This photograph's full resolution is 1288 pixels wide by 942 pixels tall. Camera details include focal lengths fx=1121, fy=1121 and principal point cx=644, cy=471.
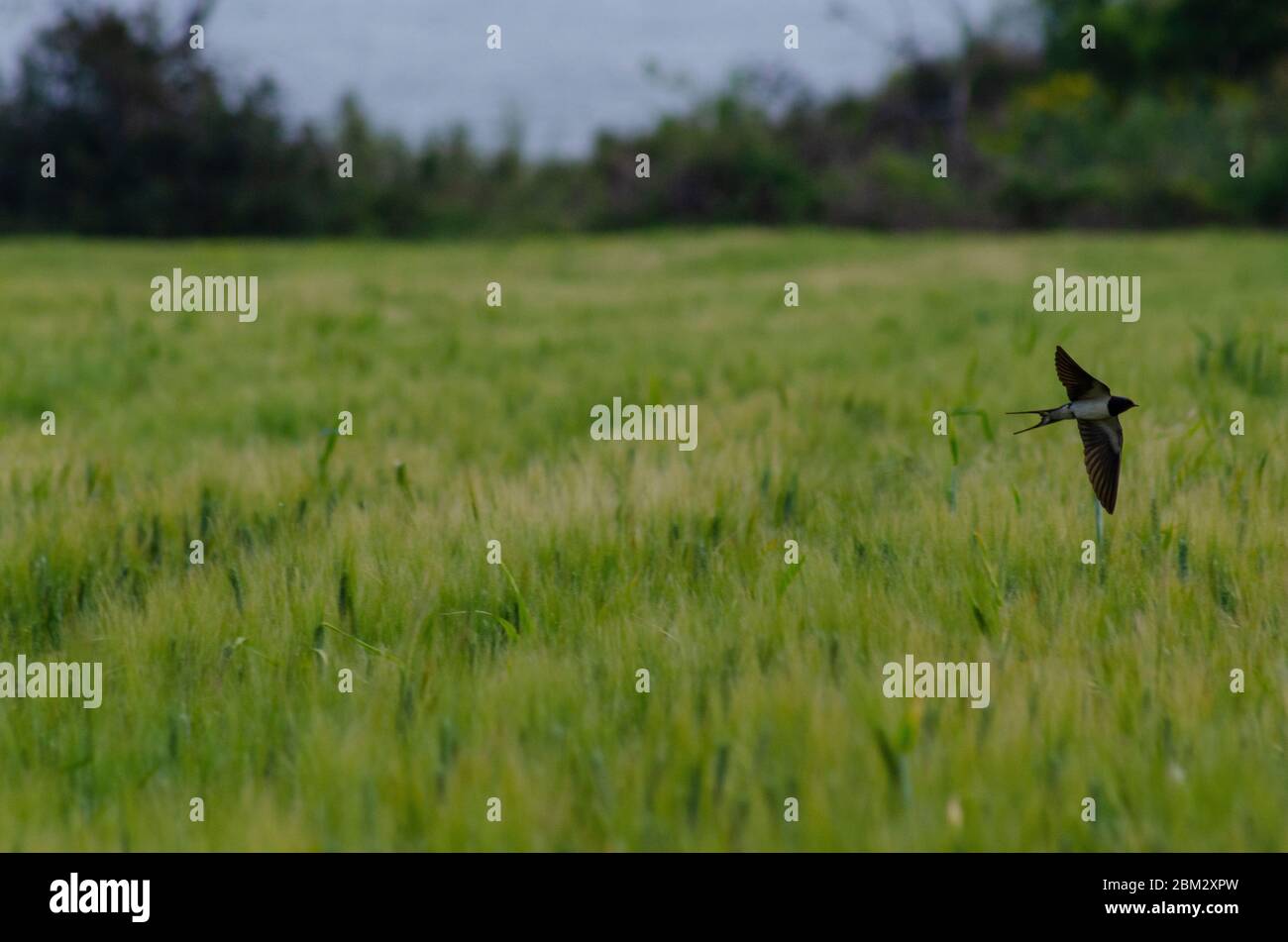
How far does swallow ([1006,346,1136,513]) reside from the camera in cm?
220

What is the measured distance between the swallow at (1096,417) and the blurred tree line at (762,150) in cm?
2824

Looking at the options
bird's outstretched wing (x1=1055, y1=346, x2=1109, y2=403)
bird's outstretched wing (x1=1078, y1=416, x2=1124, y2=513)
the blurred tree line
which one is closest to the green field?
bird's outstretched wing (x1=1078, y1=416, x2=1124, y2=513)

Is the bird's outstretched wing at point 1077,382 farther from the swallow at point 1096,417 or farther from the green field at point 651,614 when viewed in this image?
the green field at point 651,614

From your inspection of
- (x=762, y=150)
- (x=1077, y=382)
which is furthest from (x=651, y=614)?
(x=762, y=150)

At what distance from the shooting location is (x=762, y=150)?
3155 centimetres

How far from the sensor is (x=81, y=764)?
189cm

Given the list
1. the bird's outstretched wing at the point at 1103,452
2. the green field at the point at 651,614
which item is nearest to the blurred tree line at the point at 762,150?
the green field at the point at 651,614

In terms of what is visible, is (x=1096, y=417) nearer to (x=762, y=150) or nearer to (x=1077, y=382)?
(x=1077, y=382)

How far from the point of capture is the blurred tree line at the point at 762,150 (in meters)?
28.7

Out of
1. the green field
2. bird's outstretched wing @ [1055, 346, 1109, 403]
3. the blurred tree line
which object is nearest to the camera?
the green field

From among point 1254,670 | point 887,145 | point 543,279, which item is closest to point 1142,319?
point 1254,670

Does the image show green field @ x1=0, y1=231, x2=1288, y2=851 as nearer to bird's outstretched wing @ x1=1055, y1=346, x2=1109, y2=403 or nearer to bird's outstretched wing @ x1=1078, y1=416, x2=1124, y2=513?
bird's outstretched wing @ x1=1078, y1=416, x2=1124, y2=513

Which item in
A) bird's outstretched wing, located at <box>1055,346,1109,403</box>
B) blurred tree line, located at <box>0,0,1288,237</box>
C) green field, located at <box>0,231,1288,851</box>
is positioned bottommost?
green field, located at <box>0,231,1288,851</box>
